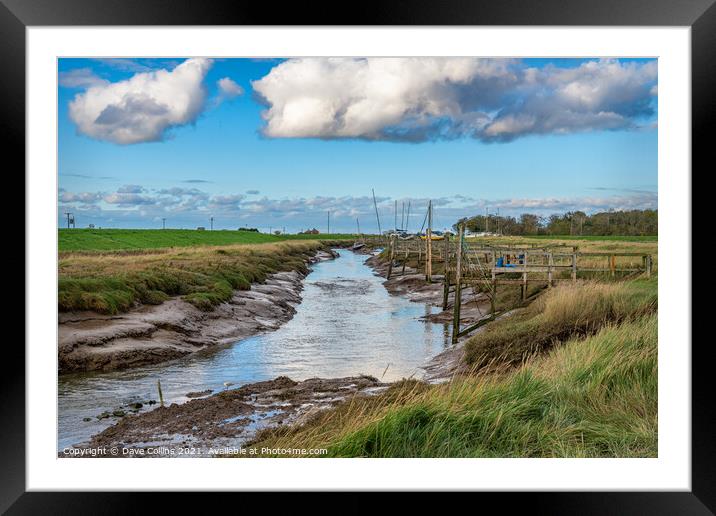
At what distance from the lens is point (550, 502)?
4.30 m

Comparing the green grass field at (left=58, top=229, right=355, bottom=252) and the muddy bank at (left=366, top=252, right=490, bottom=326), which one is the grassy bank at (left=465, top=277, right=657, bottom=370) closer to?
the muddy bank at (left=366, top=252, right=490, bottom=326)

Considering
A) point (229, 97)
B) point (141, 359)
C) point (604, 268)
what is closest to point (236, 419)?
point (141, 359)

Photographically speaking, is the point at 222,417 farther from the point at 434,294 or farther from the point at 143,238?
the point at 143,238

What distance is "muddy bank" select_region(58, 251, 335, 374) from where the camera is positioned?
29.4 feet

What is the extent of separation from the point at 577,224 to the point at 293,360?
41.9 ft

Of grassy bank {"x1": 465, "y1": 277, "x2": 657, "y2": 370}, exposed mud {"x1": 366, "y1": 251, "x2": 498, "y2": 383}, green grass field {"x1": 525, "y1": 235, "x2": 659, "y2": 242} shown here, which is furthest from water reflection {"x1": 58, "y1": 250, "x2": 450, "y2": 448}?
green grass field {"x1": 525, "y1": 235, "x2": 659, "y2": 242}

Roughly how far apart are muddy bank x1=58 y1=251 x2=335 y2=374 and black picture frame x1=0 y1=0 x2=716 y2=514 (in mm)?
4771

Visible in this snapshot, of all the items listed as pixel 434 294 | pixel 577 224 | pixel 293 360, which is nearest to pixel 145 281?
pixel 293 360

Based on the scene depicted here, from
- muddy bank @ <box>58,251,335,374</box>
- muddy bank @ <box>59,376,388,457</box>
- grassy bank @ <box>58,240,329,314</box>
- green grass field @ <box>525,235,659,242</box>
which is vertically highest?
green grass field @ <box>525,235,659,242</box>

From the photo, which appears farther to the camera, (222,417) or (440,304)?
(440,304)
